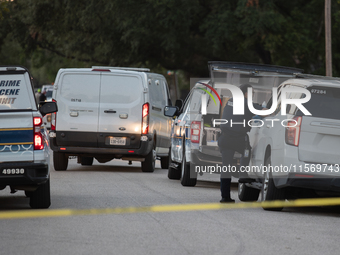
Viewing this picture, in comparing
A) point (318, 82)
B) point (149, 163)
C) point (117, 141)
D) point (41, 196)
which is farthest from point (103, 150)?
point (318, 82)

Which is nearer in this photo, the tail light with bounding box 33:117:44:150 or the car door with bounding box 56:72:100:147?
the tail light with bounding box 33:117:44:150

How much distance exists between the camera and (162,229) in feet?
28.0

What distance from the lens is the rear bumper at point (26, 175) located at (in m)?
9.64

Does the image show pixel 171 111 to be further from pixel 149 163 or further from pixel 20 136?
pixel 20 136

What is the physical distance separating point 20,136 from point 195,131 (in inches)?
177

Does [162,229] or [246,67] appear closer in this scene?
[162,229]

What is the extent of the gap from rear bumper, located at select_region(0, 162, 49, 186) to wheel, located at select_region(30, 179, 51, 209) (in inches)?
17.1

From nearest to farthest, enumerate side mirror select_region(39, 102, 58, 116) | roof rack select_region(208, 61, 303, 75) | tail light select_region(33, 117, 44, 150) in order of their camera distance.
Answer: tail light select_region(33, 117, 44, 150), side mirror select_region(39, 102, 58, 116), roof rack select_region(208, 61, 303, 75)

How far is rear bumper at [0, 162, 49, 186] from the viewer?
9641mm

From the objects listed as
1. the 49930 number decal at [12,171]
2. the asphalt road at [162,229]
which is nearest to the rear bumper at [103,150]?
the asphalt road at [162,229]

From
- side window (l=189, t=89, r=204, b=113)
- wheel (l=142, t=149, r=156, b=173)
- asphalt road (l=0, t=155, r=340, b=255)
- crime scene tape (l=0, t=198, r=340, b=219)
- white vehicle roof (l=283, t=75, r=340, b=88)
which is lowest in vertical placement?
wheel (l=142, t=149, r=156, b=173)

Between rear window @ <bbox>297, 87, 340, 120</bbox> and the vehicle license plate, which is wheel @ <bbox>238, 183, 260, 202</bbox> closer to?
rear window @ <bbox>297, 87, 340, 120</bbox>

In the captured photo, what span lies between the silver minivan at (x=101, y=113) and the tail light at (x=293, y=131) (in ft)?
23.7

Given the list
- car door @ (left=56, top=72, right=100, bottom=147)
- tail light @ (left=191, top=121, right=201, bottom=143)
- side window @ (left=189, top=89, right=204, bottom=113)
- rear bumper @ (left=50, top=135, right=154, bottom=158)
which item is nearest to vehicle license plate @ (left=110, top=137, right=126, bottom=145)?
rear bumper @ (left=50, top=135, right=154, bottom=158)
